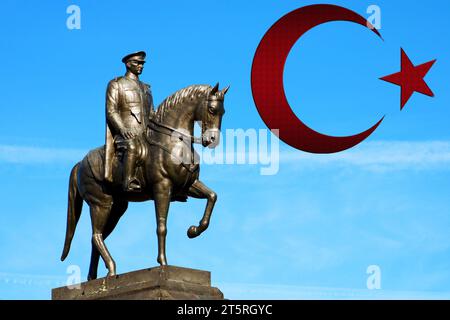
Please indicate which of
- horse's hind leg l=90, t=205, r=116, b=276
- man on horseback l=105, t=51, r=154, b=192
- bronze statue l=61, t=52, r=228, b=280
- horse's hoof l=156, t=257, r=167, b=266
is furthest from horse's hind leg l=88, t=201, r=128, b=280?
horse's hoof l=156, t=257, r=167, b=266

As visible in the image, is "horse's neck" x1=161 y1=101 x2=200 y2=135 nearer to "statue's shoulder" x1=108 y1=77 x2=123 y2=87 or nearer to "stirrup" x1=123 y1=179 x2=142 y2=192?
"stirrup" x1=123 y1=179 x2=142 y2=192

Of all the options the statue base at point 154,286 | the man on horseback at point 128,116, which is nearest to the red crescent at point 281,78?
the man on horseback at point 128,116

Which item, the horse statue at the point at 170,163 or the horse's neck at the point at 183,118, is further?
the horse's neck at the point at 183,118

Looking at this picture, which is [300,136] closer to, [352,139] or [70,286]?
[352,139]

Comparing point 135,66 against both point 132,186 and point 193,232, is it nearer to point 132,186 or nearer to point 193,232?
point 132,186

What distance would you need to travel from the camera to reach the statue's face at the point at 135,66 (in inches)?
1002

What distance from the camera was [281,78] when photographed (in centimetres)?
2717

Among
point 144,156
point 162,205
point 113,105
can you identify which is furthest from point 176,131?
point 113,105

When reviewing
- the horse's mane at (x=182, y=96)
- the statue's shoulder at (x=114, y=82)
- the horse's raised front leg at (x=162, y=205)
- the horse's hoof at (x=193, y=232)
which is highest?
the statue's shoulder at (x=114, y=82)

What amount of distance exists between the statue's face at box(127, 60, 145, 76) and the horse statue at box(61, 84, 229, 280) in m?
1.28

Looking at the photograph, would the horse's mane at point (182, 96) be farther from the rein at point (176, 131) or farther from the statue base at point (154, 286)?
the statue base at point (154, 286)

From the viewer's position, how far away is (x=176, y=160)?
24.0 metres

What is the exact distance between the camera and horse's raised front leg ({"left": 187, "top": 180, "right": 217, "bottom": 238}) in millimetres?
23953
